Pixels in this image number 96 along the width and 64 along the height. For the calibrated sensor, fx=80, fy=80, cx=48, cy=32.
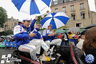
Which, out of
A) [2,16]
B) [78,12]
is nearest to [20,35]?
[78,12]

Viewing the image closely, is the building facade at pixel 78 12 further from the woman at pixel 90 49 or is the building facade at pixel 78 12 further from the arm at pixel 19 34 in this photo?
the woman at pixel 90 49

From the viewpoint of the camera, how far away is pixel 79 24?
1085 inches

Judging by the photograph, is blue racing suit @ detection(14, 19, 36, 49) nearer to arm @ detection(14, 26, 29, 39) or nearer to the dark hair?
arm @ detection(14, 26, 29, 39)

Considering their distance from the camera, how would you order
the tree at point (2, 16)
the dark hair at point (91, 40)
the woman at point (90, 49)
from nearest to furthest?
the woman at point (90, 49)
the dark hair at point (91, 40)
the tree at point (2, 16)

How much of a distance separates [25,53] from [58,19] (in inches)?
129

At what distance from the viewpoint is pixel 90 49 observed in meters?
1.24

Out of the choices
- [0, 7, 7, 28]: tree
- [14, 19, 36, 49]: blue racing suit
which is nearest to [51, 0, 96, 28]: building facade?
[14, 19, 36, 49]: blue racing suit

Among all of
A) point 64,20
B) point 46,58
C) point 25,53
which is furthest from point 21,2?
point 64,20

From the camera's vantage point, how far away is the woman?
1.16m

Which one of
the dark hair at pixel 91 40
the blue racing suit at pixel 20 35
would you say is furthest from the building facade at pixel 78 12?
the dark hair at pixel 91 40

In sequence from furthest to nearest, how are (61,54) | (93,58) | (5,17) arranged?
1. (5,17)
2. (61,54)
3. (93,58)

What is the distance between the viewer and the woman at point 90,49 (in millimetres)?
1162

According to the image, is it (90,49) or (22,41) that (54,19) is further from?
(90,49)

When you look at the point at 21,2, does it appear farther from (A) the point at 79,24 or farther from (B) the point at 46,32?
(A) the point at 79,24
